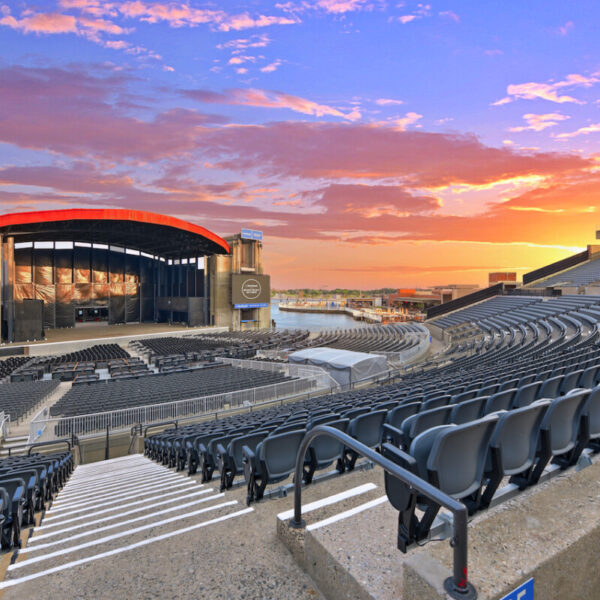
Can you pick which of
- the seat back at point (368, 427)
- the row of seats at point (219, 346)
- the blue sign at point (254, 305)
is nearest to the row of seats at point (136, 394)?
the row of seats at point (219, 346)

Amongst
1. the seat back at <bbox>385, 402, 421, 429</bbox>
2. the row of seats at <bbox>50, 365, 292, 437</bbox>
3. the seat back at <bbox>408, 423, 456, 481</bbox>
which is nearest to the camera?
the seat back at <bbox>408, 423, 456, 481</bbox>

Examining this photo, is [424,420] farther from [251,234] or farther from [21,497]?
[251,234]

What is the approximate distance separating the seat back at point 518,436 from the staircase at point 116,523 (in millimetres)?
2359

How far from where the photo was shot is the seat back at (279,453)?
4.01 metres

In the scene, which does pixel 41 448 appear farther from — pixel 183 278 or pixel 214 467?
pixel 183 278

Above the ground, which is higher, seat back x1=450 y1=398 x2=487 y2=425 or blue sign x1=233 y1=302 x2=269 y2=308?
seat back x1=450 y1=398 x2=487 y2=425

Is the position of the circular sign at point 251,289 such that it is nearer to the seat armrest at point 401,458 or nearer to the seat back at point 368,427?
the seat back at point 368,427

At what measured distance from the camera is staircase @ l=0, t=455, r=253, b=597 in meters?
2.98

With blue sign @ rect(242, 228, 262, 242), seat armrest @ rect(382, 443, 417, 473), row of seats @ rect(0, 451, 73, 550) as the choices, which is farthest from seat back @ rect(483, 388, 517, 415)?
blue sign @ rect(242, 228, 262, 242)

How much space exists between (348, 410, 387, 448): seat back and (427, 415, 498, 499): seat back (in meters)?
2.20

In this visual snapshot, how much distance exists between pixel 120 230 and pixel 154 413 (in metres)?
36.4

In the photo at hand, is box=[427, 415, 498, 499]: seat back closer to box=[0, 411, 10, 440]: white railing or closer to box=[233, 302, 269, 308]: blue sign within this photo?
box=[0, 411, 10, 440]: white railing

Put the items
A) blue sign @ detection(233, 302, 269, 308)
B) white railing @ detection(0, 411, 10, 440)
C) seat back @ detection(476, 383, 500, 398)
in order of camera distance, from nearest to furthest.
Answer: seat back @ detection(476, 383, 500, 398)
white railing @ detection(0, 411, 10, 440)
blue sign @ detection(233, 302, 269, 308)

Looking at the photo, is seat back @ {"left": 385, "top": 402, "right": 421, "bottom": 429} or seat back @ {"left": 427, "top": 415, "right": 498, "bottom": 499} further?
seat back @ {"left": 385, "top": 402, "right": 421, "bottom": 429}
